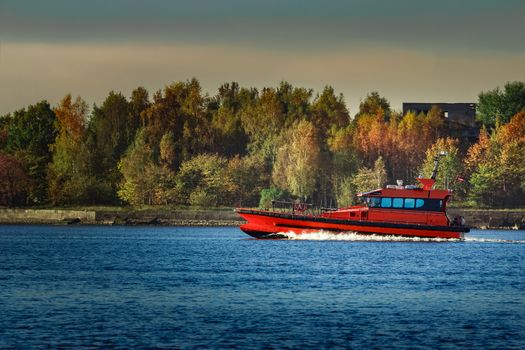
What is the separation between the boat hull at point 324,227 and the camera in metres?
104

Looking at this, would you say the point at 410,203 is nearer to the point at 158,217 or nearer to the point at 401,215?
the point at 401,215

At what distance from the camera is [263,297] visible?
191 feet

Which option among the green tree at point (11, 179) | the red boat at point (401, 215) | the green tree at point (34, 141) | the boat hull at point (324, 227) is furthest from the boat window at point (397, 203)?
the green tree at point (34, 141)

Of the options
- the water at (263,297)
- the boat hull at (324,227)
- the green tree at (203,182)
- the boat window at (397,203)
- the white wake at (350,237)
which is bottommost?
the water at (263,297)

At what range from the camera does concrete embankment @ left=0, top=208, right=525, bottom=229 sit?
15688cm

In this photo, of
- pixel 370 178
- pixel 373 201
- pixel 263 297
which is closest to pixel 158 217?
pixel 370 178

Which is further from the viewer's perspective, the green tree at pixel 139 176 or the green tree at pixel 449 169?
the green tree at pixel 139 176

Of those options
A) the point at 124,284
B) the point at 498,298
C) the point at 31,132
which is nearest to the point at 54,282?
the point at 124,284

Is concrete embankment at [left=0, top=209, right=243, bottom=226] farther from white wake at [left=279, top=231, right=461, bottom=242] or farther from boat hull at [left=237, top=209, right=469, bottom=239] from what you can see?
white wake at [left=279, top=231, right=461, bottom=242]

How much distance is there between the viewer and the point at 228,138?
183500 mm

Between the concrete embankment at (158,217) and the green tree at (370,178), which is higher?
the green tree at (370,178)

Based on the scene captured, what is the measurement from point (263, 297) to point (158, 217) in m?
109

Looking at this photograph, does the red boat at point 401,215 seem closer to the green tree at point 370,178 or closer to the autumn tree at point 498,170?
the green tree at point 370,178

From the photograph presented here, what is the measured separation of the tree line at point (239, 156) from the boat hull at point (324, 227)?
54.1 meters
